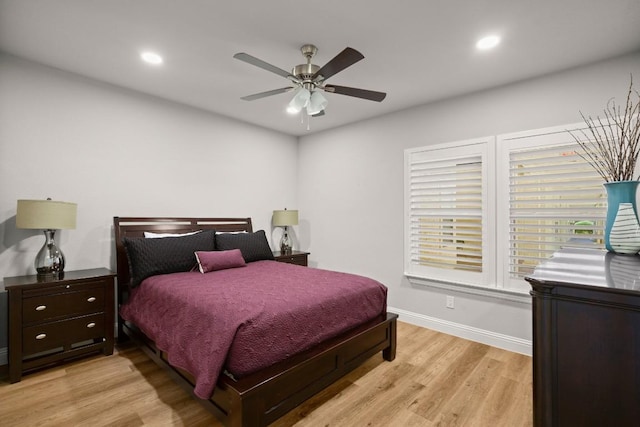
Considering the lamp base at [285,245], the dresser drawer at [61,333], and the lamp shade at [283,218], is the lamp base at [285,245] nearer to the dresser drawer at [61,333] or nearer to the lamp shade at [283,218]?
the lamp shade at [283,218]

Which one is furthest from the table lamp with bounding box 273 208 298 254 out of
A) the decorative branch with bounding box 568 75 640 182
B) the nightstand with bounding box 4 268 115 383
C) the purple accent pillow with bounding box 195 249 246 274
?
the decorative branch with bounding box 568 75 640 182

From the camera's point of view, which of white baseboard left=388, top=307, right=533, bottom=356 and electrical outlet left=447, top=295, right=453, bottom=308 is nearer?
white baseboard left=388, top=307, right=533, bottom=356

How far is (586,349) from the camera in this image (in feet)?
3.19

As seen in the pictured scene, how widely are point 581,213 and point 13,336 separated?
4712 millimetres

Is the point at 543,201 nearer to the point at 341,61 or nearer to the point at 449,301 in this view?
the point at 449,301

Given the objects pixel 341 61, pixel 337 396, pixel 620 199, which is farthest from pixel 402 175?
pixel 337 396

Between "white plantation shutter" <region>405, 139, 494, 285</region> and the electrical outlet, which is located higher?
"white plantation shutter" <region>405, 139, 494, 285</region>

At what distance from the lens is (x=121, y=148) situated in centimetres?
328

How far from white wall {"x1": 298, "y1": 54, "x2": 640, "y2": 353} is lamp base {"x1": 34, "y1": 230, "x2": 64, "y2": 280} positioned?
312 centimetres

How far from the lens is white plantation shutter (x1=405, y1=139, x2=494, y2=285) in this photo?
321cm

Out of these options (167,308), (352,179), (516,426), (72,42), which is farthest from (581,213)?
(72,42)

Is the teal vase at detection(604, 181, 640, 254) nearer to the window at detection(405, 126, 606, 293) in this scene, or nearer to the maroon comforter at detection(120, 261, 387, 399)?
the window at detection(405, 126, 606, 293)

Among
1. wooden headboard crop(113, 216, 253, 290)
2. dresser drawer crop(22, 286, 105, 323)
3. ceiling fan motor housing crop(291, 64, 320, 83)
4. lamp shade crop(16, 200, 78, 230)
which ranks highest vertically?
ceiling fan motor housing crop(291, 64, 320, 83)

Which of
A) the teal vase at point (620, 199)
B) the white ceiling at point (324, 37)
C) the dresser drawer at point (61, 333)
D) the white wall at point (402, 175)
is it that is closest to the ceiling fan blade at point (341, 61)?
the white ceiling at point (324, 37)
